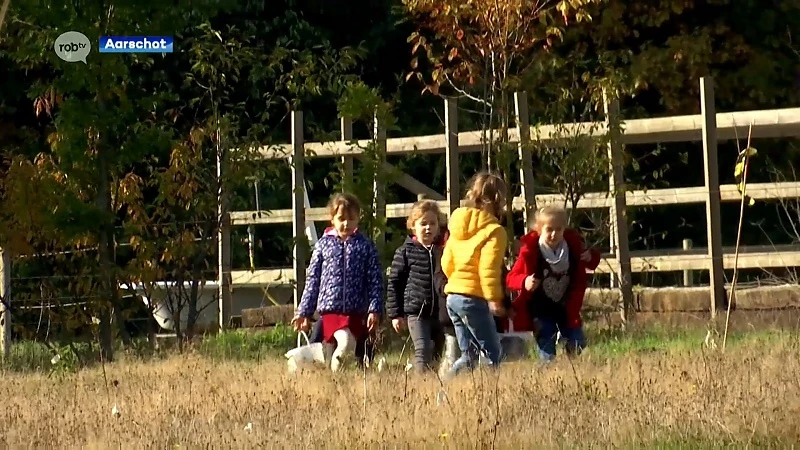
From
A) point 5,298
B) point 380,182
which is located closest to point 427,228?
point 380,182

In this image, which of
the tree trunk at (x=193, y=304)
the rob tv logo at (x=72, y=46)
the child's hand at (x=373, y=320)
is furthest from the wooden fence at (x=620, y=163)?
the child's hand at (x=373, y=320)

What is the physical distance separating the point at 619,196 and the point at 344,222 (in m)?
3.27

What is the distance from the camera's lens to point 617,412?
7.60 m

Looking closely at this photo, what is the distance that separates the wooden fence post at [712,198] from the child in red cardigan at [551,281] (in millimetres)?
2555

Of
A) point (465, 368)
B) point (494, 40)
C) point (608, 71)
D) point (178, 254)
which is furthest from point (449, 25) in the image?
point (465, 368)

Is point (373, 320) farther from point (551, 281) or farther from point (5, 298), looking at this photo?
point (5, 298)

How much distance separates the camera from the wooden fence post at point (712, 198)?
12820 millimetres

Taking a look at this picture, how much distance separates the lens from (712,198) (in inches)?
512

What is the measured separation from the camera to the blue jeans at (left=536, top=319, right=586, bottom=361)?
10.5 m

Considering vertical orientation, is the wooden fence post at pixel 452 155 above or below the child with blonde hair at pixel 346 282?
above

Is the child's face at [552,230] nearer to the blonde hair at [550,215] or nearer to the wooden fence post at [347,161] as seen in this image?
the blonde hair at [550,215]

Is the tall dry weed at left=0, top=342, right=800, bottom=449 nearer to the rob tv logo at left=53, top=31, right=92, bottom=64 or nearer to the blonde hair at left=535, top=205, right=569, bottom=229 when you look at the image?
the blonde hair at left=535, top=205, right=569, bottom=229

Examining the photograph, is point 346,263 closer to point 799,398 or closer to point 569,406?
point 569,406

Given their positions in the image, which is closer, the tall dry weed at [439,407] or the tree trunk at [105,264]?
the tall dry weed at [439,407]
